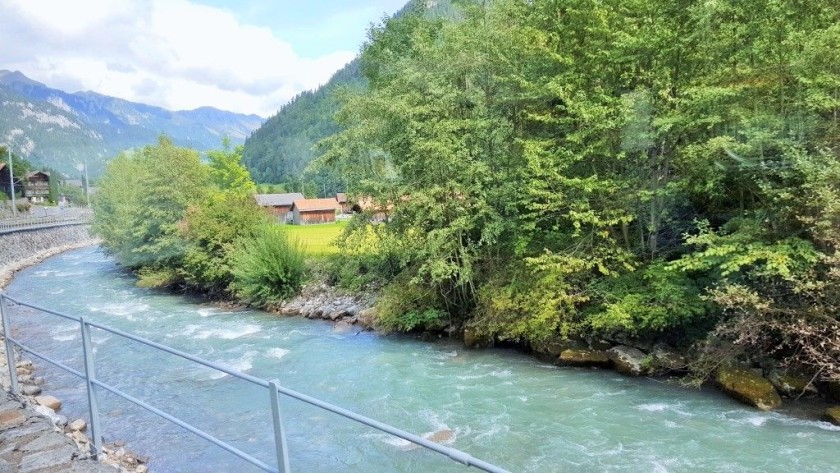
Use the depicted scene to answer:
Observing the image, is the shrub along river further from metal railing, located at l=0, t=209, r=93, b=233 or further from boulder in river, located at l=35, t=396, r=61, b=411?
metal railing, located at l=0, t=209, r=93, b=233

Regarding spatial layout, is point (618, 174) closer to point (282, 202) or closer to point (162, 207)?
point (162, 207)

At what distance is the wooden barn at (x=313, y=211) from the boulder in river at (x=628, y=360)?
53.3 metres

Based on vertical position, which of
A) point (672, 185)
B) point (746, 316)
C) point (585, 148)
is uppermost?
point (585, 148)

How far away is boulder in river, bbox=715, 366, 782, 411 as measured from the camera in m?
8.55

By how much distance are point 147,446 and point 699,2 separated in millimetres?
12249

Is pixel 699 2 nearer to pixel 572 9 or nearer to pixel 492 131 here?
pixel 572 9

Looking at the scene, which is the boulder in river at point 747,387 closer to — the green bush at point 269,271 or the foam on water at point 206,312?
the green bush at point 269,271

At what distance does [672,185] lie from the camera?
10430 mm

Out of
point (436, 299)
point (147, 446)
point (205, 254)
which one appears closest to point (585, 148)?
point (436, 299)

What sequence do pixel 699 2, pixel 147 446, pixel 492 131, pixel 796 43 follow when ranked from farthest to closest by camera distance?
pixel 492 131 → pixel 699 2 → pixel 796 43 → pixel 147 446

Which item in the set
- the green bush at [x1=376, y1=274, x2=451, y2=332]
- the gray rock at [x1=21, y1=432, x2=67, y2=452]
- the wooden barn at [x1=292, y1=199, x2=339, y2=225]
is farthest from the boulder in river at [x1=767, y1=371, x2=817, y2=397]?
the wooden barn at [x1=292, y1=199, x2=339, y2=225]

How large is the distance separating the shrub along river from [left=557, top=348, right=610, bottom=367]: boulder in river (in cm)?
28

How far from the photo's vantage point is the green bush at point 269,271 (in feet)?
61.8

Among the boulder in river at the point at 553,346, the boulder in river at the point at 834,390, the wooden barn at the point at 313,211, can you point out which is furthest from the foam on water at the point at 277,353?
the wooden barn at the point at 313,211
